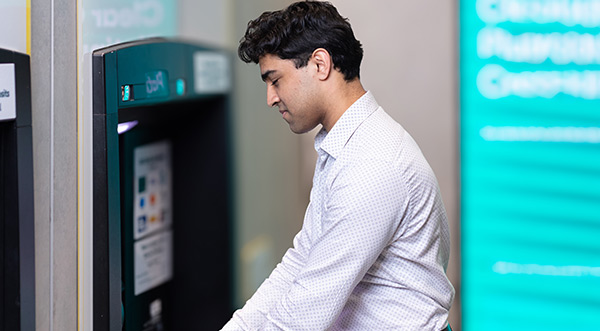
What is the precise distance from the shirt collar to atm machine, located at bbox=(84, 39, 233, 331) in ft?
1.92

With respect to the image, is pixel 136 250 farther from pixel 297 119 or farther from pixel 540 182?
pixel 540 182

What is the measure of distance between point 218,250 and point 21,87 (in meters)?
1.60

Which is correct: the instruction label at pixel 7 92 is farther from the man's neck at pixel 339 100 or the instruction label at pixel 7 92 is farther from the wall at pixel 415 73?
the wall at pixel 415 73

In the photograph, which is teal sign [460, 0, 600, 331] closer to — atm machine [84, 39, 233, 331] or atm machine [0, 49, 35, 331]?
atm machine [84, 39, 233, 331]

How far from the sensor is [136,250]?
95.2 inches

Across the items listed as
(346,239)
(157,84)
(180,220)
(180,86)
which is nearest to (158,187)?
(180,220)

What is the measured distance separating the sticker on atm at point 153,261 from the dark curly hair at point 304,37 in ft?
3.47

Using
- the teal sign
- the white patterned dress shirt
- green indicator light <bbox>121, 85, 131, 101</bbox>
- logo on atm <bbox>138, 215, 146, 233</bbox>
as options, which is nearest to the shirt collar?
the white patterned dress shirt

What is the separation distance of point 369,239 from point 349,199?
0.30 ft

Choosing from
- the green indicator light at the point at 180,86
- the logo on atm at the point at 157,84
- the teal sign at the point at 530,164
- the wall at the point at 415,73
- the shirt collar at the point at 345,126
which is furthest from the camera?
the wall at the point at 415,73

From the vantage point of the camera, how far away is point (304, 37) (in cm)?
161

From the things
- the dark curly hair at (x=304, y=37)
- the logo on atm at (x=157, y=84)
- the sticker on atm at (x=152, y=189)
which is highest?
the dark curly hair at (x=304, y=37)

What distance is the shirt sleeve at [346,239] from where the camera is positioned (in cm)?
145

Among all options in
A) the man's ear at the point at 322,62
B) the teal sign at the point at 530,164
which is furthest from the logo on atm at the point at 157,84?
the teal sign at the point at 530,164
